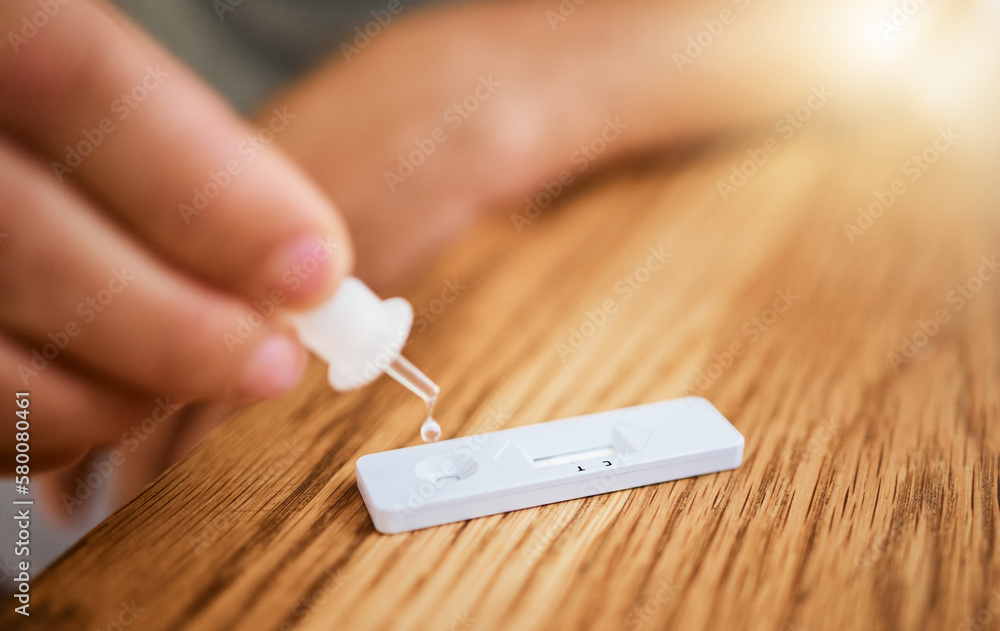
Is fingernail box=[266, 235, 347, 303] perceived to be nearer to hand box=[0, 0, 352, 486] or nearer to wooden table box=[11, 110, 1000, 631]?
hand box=[0, 0, 352, 486]

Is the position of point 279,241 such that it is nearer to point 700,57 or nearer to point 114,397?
point 114,397

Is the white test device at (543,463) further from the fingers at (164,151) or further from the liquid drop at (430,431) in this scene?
the fingers at (164,151)

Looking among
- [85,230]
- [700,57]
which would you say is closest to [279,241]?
[85,230]

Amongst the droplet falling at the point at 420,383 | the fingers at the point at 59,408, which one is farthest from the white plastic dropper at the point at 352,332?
the fingers at the point at 59,408

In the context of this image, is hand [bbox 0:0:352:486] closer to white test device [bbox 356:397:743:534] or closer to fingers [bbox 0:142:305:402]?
fingers [bbox 0:142:305:402]

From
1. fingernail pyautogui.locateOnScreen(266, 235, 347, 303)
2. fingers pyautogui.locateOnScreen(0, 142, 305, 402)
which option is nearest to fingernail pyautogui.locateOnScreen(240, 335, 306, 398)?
fingers pyautogui.locateOnScreen(0, 142, 305, 402)

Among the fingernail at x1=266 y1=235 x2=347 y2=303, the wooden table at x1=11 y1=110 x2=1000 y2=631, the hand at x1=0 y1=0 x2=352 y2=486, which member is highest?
the hand at x1=0 y1=0 x2=352 y2=486

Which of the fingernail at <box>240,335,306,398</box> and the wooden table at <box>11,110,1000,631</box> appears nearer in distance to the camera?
the wooden table at <box>11,110,1000,631</box>

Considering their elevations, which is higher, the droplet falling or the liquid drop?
the droplet falling

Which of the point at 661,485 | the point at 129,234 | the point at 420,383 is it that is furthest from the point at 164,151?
the point at 661,485
